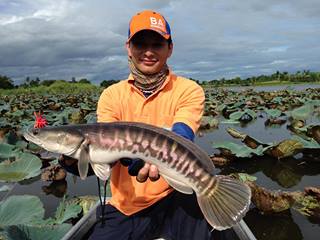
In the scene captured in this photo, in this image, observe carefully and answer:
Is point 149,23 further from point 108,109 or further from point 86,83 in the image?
point 86,83

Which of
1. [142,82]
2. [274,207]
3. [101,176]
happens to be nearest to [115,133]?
[101,176]

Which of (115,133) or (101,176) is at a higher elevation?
(115,133)

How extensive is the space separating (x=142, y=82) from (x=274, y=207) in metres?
1.58

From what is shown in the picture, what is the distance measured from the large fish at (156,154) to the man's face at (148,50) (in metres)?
0.66

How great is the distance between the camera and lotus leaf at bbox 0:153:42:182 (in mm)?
3852

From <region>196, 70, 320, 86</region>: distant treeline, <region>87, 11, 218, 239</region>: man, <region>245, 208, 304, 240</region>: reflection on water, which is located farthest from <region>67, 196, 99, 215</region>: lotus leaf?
<region>196, 70, 320, 86</region>: distant treeline

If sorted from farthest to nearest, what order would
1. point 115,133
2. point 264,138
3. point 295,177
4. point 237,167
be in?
point 264,138, point 237,167, point 295,177, point 115,133

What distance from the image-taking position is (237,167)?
16.6 feet

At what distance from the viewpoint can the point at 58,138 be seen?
194 centimetres

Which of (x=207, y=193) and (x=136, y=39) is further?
(x=136, y=39)

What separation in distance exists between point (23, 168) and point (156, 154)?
242cm

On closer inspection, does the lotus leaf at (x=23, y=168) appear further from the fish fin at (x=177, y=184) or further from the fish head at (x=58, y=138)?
the fish fin at (x=177, y=184)

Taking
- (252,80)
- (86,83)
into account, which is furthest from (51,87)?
(252,80)

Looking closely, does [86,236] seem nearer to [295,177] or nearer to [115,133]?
[115,133]
